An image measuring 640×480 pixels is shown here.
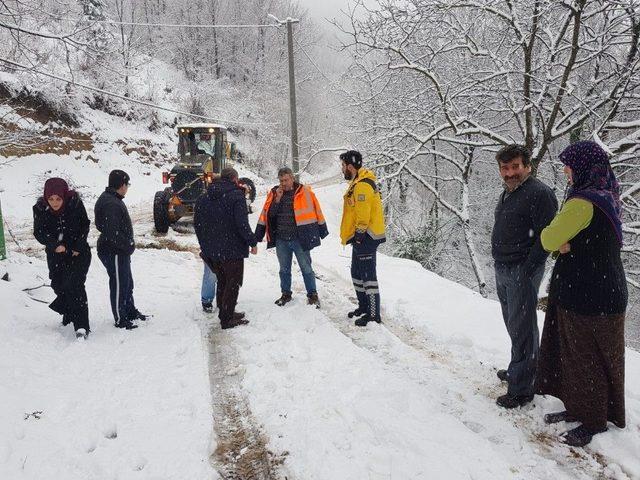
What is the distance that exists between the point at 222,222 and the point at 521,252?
3336mm

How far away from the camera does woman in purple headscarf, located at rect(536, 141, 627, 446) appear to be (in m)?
2.81

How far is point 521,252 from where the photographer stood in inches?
131

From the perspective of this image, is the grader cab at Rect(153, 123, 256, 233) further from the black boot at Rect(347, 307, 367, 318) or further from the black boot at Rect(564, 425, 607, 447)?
the black boot at Rect(564, 425, 607, 447)

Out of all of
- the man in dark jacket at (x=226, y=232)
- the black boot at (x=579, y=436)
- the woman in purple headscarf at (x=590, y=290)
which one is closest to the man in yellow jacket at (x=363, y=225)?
the man in dark jacket at (x=226, y=232)

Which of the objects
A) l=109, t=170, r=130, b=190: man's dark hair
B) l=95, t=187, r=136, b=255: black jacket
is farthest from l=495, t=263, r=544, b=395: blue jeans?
l=109, t=170, r=130, b=190: man's dark hair

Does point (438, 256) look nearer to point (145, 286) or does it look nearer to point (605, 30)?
point (605, 30)

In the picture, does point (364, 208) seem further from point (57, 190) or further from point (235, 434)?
point (57, 190)

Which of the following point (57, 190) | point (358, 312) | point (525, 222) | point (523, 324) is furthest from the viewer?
point (358, 312)

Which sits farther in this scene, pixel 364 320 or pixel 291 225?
pixel 291 225

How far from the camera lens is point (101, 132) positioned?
21547 millimetres

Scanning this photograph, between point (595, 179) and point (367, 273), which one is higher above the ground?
point (595, 179)

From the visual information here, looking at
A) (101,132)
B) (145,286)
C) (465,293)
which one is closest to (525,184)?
(465,293)

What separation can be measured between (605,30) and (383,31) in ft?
11.3

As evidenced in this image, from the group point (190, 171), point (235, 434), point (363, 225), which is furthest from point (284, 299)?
point (190, 171)
